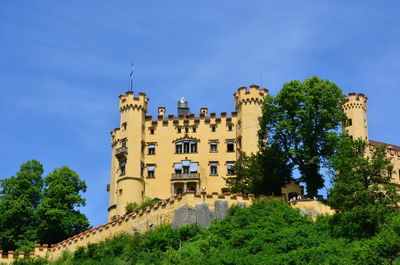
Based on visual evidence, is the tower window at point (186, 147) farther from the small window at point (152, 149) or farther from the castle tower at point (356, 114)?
the castle tower at point (356, 114)

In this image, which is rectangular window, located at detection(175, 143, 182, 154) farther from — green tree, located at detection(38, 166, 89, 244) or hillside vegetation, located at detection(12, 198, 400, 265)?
hillside vegetation, located at detection(12, 198, 400, 265)

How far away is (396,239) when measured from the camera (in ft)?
137

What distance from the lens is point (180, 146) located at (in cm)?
7756

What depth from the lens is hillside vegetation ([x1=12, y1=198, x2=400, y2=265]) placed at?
4291cm

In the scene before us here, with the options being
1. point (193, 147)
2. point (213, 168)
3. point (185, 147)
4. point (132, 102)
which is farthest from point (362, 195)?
point (132, 102)

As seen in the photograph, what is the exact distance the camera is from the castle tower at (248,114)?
7388 cm

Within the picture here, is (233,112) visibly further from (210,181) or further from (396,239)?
(396,239)

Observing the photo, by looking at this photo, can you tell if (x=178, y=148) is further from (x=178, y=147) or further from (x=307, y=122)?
(x=307, y=122)

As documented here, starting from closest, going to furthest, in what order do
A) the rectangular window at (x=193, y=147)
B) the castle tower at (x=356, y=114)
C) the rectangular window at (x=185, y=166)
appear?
the castle tower at (x=356, y=114) → the rectangular window at (x=185, y=166) → the rectangular window at (x=193, y=147)

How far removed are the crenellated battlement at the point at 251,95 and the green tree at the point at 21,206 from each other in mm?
20646

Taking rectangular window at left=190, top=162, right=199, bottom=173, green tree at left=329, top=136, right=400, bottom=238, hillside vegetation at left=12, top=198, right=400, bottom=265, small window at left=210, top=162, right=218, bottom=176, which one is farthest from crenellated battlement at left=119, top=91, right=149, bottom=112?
green tree at left=329, top=136, right=400, bottom=238

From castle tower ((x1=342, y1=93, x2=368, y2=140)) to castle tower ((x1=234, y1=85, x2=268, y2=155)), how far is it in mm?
8464

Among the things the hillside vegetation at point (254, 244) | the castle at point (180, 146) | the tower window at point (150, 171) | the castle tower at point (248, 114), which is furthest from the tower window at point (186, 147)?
the hillside vegetation at point (254, 244)

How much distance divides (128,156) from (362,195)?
33.3 m
